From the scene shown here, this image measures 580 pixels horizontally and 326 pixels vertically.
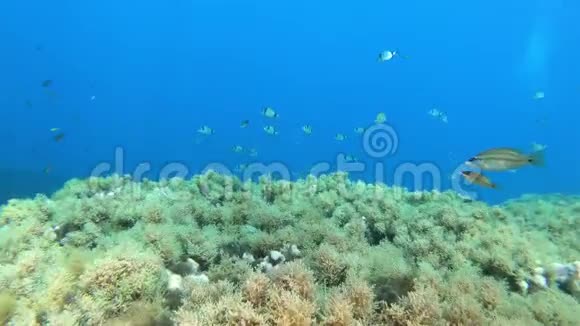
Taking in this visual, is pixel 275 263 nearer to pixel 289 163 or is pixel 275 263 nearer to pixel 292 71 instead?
pixel 289 163

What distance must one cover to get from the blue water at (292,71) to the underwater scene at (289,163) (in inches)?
22.9

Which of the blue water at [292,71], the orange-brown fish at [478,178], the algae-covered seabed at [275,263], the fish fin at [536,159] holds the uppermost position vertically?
the blue water at [292,71]

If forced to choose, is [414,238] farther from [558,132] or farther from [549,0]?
[558,132]

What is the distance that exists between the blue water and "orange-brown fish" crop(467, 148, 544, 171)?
3656 inches

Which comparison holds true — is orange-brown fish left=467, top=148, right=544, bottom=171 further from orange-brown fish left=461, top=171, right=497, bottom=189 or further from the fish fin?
orange-brown fish left=461, top=171, right=497, bottom=189

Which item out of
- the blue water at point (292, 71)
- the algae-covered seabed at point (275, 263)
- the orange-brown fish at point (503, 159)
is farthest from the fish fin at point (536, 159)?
the blue water at point (292, 71)

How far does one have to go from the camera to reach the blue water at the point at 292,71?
106 meters

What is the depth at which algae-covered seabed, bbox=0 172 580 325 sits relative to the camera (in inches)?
117

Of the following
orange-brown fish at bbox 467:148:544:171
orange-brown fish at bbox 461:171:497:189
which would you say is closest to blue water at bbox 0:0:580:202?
orange-brown fish at bbox 461:171:497:189

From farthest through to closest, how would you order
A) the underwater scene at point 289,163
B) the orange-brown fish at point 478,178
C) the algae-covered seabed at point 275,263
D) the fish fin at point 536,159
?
the orange-brown fish at point 478,178, the fish fin at point 536,159, the underwater scene at point 289,163, the algae-covered seabed at point 275,263

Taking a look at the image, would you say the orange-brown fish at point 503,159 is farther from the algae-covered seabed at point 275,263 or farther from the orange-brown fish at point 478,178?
the algae-covered seabed at point 275,263

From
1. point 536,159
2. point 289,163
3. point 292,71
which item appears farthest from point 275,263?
point 292,71

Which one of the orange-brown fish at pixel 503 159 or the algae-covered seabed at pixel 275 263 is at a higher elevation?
the orange-brown fish at pixel 503 159

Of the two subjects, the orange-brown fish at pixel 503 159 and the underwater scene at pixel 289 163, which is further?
the orange-brown fish at pixel 503 159
